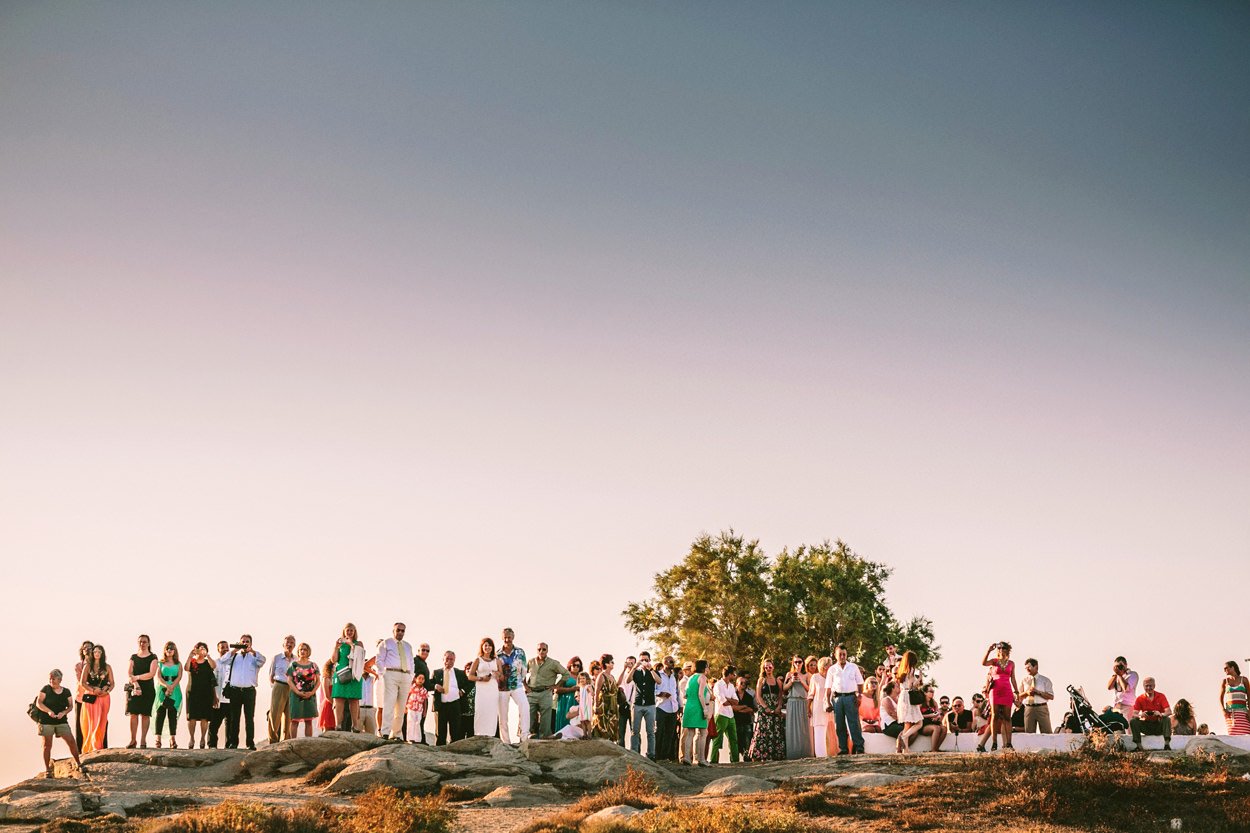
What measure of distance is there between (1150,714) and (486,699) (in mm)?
12919

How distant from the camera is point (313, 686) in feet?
76.6

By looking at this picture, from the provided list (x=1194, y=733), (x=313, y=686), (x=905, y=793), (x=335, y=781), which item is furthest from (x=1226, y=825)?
(x=313, y=686)

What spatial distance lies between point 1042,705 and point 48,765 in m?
18.5

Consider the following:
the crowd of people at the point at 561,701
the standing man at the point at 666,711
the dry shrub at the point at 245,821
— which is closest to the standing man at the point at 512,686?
the crowd of people at the point at 561,701

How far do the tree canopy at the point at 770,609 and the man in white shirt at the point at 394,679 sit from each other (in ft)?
71.4

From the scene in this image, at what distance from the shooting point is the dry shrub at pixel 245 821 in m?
15.2

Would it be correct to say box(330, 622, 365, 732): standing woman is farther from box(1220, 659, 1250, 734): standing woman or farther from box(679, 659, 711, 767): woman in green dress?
box(1220, 659, 1250, 734): standing woman

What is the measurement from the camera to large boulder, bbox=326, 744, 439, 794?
19.5 m

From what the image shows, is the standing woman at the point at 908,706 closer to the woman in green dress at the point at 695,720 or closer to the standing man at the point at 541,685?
the woman in green dress at the point at 695,720

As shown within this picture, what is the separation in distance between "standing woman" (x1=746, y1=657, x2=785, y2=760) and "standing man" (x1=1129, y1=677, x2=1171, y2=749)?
672 centimetres

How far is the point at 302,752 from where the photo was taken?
21.5m

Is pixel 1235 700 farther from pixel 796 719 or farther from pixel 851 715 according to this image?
pixel 796 719

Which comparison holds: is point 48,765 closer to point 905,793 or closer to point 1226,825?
point 905,793

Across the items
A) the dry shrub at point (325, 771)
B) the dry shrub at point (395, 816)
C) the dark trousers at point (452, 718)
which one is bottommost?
the dry shrub at point (395, 816)
